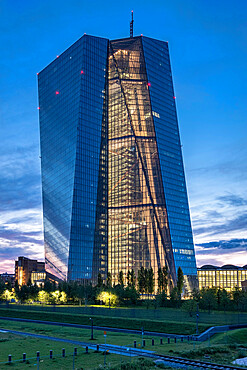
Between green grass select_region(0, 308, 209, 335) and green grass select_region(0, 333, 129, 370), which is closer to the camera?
green grass select_region(0, 333, 129, 370)

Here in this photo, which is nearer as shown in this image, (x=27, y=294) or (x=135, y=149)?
(x=27, y=294)

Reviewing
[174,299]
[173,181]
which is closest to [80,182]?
[173,181]

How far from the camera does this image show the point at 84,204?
181875 millimetres

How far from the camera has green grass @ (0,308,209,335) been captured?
73394 millimetres

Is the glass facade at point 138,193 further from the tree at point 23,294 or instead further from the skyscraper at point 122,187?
the tree at point 23,294

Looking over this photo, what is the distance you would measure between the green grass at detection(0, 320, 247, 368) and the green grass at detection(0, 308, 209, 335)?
6436 millimetres

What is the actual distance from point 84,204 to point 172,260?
149 ft

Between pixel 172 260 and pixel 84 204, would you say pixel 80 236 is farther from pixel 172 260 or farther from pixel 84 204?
pixel 172 260

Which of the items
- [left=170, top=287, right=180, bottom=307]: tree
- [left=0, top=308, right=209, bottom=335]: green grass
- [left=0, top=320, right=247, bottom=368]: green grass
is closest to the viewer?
[left=0, top=320, right=247, bottom=368]: green grass

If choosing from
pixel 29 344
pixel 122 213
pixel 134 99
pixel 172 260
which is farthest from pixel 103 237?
pixel 29 344

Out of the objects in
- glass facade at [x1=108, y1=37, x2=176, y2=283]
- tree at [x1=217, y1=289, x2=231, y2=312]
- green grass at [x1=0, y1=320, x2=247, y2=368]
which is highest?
glass facade at [x1=108, y1=37, x2=176, y2=283]

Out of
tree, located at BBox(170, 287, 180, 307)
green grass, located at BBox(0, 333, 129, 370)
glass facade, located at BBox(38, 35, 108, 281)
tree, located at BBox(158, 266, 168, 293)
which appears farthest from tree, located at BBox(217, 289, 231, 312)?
glass facade, located at BBox(38, 35, 108, 281)

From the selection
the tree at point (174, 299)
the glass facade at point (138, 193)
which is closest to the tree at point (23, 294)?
the glass facade at point (138, 193)

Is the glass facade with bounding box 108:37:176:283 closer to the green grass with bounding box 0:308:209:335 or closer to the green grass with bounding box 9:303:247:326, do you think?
the green grass with bounding box 9:303:247:326
